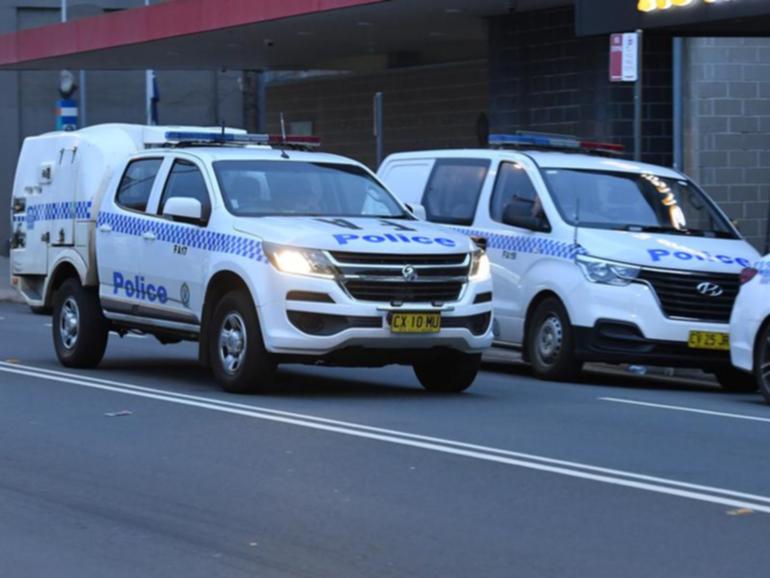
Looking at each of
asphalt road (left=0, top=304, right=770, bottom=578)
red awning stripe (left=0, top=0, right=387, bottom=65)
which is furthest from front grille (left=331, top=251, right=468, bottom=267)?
red awning stripe (left=0, top=0, right=387, bottom=65)

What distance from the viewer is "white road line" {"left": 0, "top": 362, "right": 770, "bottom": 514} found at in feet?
27.5

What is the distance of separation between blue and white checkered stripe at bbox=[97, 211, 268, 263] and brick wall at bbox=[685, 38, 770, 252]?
8964mm

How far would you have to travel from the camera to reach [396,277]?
11.7 m

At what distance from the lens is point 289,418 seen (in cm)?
1094

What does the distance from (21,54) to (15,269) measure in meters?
14.8

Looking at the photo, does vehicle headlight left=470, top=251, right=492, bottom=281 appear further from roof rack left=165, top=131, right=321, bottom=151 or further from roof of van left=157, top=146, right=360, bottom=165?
roof rack left=165, top=131, right=321, bottom=151

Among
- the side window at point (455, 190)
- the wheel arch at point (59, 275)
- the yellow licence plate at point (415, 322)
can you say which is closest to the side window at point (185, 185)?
the wheel arch at point (59, 275)

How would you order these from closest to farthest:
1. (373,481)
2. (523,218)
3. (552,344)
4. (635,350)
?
(373,481) < (635,350) < (552,344) < (523,218)

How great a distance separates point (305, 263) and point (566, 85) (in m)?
11.2

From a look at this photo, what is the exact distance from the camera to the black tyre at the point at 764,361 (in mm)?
12578

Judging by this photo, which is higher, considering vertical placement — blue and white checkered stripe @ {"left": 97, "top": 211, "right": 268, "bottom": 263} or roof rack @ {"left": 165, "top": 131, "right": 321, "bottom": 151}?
roof rack @ {"left": 165, "top": 131, "right": 321, "bottom": 151}

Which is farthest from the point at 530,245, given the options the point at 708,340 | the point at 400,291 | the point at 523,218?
the point at 400,291

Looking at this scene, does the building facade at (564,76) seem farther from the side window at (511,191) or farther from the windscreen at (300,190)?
the windscreen at (300,190)

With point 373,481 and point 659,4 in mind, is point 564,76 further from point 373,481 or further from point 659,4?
point 373,481
